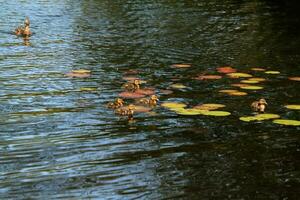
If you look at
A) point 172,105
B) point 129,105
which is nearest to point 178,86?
point 172,105

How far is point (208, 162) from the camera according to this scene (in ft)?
29.3

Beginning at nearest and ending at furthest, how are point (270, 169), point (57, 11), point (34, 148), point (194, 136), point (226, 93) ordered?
1. point (270, 169)
2. point (34, 148)
3. point (194, 136)
4. point (226, 93)
5. point (57, 11)

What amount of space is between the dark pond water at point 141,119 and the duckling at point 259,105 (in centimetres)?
17

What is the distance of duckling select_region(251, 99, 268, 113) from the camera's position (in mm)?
11258

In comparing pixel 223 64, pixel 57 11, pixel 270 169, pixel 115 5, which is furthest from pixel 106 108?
pixel 115 5

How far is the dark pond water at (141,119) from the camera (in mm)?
8148

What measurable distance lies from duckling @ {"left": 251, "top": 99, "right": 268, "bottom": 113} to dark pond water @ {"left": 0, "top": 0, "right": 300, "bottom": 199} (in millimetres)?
168

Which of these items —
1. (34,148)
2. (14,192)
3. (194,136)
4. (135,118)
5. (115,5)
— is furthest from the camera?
(115,5)

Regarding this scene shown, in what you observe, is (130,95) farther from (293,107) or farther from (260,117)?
(293,107)

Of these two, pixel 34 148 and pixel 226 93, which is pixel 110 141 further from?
pixel 226 93

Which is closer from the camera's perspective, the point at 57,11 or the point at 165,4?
the point at 57,11

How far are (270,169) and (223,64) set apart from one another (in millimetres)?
7072

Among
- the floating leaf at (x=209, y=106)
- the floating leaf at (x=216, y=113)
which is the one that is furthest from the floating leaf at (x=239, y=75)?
the floating leaf at (x=216, y=113)

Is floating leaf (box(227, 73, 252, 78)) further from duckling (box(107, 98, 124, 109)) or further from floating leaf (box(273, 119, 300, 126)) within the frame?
duckling (box(107, 98, 124, 109))
